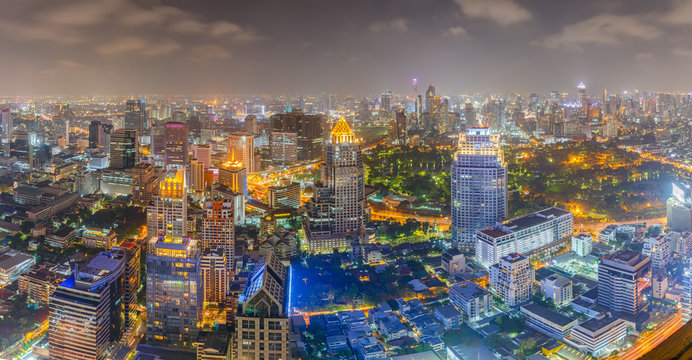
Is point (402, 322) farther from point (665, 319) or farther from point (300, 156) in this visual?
point (300, 156)

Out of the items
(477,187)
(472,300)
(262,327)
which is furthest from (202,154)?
(262,327)

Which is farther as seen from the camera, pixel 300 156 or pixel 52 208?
pixel 300 156

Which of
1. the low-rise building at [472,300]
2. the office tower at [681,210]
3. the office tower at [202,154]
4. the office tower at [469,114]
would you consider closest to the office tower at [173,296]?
the low-rise building at [472,300]

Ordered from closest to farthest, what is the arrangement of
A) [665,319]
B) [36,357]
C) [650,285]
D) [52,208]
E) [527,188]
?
1. [36,357]
2. [665,319]
3. [650,285]
4. [52,208]
5. [527,188]

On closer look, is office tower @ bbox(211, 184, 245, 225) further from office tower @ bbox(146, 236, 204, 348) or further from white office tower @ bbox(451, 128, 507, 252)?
white office tower @ bbox(451, 128, 507, 252)

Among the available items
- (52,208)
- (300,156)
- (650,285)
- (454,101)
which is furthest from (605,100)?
(52,208)

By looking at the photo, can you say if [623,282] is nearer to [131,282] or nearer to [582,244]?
[582,244]

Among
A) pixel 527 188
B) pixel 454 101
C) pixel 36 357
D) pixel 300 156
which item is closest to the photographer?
pixel 36 357
